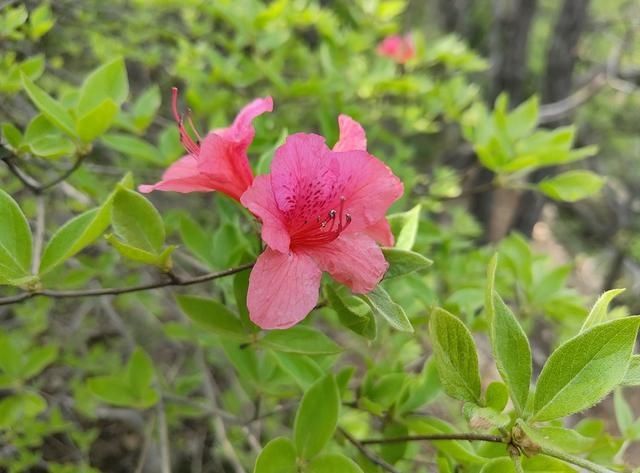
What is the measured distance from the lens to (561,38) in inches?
162

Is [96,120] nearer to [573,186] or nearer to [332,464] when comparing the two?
[332,464]

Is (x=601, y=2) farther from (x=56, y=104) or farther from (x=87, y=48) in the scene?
(x=56, y=104)

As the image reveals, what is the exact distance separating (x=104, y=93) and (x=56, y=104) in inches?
2.4

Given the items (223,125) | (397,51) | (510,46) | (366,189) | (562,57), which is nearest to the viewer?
(366,189)

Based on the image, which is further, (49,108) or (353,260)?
(49,108)

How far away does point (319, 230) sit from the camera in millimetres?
515

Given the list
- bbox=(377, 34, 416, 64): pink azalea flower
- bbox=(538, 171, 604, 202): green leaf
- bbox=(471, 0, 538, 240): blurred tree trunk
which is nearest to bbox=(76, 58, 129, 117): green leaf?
bbox=(538, 171, 604, 202): green leaf

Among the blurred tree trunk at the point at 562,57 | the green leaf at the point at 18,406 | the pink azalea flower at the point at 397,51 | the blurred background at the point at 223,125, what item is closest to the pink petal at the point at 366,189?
the blurred background at the point at 223,125

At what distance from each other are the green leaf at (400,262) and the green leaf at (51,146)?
0.41 meters

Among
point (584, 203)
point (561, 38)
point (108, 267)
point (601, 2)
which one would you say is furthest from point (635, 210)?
point (108, 267)

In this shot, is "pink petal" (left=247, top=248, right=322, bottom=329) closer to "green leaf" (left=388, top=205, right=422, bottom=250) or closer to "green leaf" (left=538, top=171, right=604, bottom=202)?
"green leaf" (left=388, top=205, right=422, bottom=250)

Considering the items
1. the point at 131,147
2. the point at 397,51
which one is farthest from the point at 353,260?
the point at 397,51

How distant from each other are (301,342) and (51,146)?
15.3 inches

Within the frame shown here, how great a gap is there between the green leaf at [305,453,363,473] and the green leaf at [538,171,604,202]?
1.97 ft
